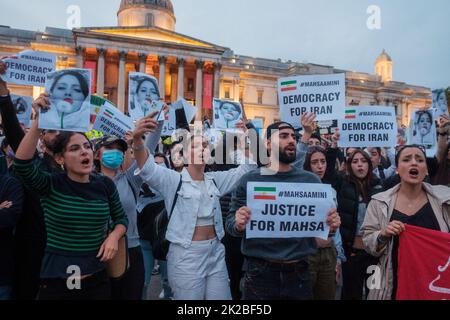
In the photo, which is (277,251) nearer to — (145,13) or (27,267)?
(27,267)

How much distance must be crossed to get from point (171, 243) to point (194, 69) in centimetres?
4309

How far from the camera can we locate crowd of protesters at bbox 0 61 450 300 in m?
2.96

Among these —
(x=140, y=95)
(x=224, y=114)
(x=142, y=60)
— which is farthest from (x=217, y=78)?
(x=140, y=95)

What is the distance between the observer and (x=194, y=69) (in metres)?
45.1

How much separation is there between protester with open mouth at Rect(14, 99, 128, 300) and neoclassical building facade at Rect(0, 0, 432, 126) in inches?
1190

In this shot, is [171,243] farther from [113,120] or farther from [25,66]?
[25,66]

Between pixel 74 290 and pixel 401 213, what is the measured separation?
116 inches

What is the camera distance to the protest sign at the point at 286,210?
10.7 ft

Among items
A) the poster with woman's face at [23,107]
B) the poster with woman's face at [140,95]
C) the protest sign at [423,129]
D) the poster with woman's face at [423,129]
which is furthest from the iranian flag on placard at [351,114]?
the poster with woman's face at [23,107]

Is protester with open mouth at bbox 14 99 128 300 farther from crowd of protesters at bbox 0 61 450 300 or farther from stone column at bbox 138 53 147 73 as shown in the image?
stone column at bbox 138 53 147 73

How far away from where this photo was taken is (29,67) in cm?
543

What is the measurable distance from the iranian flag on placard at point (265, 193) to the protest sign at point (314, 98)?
2.44 metres

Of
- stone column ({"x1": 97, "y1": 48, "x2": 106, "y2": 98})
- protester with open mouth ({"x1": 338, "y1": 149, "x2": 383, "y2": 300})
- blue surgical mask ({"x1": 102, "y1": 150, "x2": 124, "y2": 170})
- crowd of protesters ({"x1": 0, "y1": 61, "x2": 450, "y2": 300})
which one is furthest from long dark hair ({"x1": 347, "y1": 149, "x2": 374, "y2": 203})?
stone column ({"x1": 97, "y1": 48, "x2": 106, "y2": 98})

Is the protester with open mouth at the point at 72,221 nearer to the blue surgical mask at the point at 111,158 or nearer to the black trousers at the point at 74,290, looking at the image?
the black trousers at the point at 74,290
